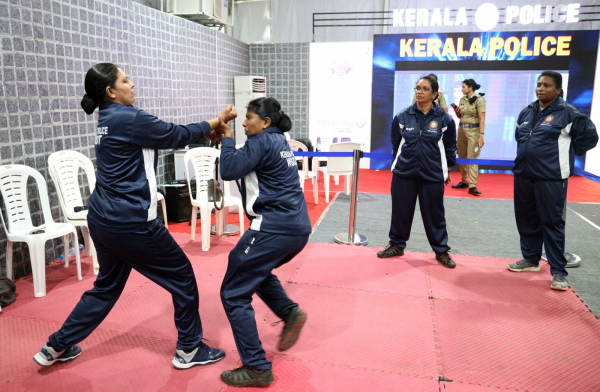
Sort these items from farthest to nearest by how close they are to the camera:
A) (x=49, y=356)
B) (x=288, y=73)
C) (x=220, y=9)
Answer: (x=288, y=73), (x=220, y=9), (x=49, y=356)

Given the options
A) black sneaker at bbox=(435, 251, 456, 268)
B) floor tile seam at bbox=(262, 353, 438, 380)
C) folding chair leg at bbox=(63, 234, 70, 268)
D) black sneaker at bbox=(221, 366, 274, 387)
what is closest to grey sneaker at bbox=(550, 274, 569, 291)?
black sneaker at bbox=(435, 251, 456, 268)

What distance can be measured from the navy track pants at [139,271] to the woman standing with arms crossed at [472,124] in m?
6.11

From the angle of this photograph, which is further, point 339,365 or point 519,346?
point 519,346

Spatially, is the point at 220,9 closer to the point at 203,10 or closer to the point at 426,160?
the point at 203,10

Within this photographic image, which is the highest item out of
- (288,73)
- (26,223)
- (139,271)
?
(288,73)

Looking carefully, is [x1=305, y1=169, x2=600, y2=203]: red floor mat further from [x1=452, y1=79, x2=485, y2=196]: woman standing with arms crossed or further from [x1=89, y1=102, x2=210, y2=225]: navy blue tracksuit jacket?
[x1=89, y1=102, x2=210, y2=225]: navy blue tracksuit jacket

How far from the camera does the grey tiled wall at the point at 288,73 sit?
9.77 metres

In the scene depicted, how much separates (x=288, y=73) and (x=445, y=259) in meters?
6.72

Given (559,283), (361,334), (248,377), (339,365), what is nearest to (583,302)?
(559,283)

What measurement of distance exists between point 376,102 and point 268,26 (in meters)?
3.01

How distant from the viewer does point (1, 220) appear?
371 cm

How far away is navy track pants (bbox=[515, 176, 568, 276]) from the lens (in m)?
3.72

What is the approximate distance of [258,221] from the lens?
234cm

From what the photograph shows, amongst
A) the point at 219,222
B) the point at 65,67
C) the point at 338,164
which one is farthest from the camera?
the point at 338,164
